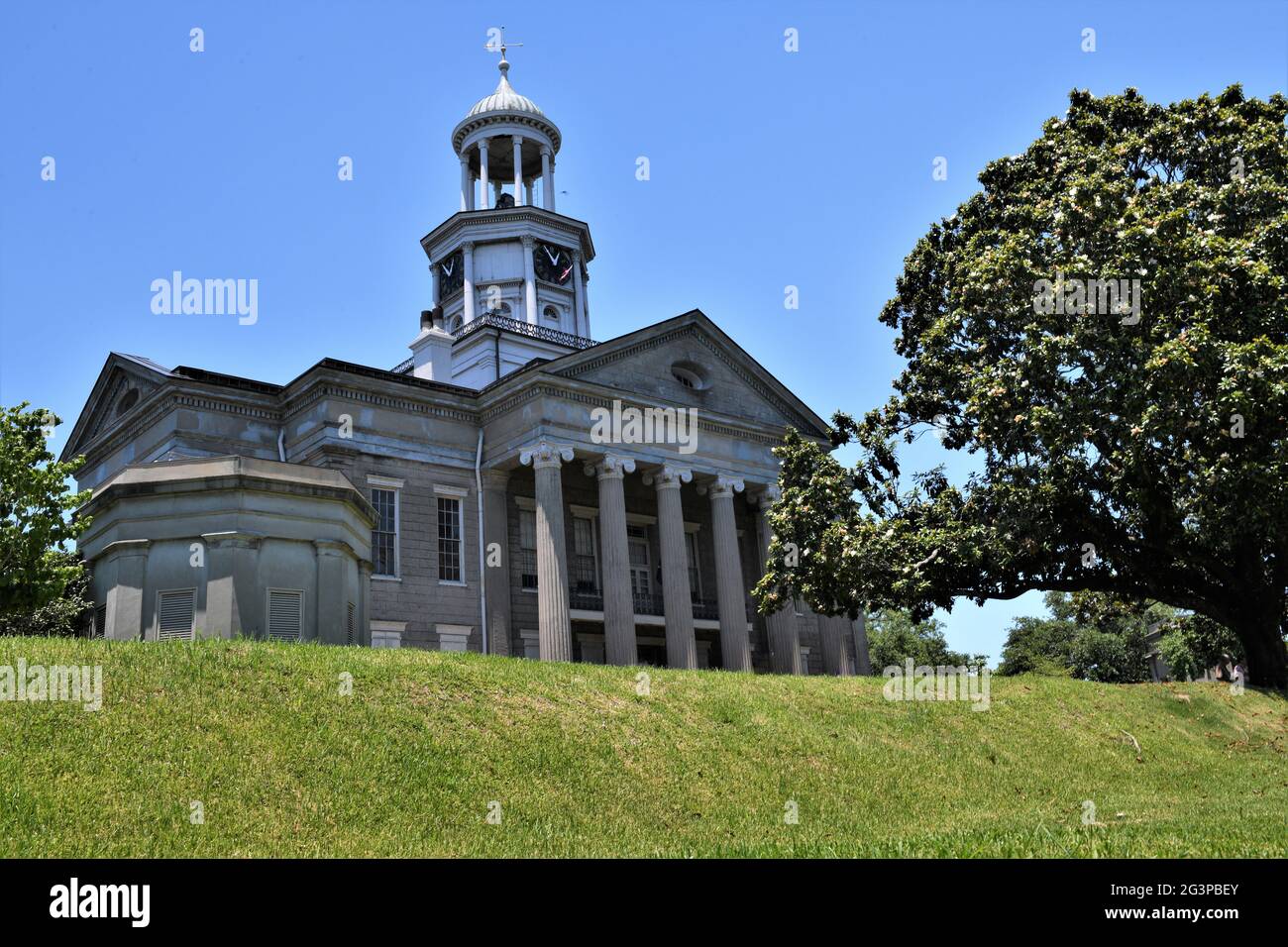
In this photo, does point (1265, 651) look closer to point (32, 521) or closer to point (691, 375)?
point (691, 375)

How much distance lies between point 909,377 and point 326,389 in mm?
16079

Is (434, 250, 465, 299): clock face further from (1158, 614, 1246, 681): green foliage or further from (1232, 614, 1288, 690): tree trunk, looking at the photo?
(1232, 614, 1288, 690): tree trunk

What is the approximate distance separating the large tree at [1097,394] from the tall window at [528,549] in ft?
34.6

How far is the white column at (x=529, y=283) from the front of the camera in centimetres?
4719

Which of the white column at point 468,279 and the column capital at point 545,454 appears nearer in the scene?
the column capital at point 545,454

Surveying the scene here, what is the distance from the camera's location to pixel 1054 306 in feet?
74.1

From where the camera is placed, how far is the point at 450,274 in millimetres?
50000

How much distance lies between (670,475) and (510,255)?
54.3 ft

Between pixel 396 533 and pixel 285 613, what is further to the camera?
pixel 396 533

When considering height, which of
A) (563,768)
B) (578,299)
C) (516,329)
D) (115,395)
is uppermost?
(578,299)

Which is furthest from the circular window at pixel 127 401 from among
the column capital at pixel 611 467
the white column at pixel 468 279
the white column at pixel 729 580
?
the white column at pixel 729 580

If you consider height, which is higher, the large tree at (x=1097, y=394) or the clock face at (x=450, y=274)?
the clock face at (x=450, y=274)
